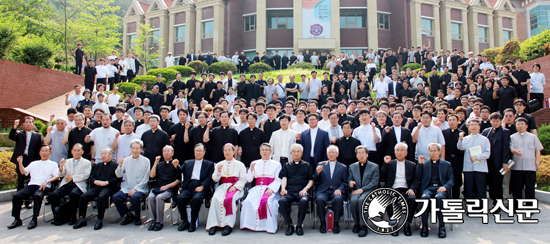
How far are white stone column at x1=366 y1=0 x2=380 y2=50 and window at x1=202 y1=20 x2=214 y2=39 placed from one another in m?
15.8

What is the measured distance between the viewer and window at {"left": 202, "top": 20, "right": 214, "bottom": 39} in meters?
36.1

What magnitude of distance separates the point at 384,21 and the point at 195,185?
32.6 meters

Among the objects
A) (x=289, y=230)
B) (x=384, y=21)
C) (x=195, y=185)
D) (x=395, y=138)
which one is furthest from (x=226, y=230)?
(x=384, y=21)

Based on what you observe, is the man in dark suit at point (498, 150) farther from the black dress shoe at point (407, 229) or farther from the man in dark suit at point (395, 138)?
the black dress shoe at point (407, 229)

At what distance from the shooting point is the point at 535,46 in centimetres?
1526

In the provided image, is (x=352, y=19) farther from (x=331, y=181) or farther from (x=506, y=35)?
(x=331, y=181)

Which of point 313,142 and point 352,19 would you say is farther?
point 352,19

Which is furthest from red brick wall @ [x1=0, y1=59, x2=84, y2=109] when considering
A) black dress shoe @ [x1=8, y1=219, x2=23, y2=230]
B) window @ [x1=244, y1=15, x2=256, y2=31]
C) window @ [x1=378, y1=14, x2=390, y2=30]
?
window @ [x1=378, y1=14, x2=390, y2=30]

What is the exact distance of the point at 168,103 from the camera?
515 inches

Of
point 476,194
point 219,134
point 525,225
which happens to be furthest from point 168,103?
point 525,225

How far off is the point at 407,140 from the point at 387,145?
1.45 feet

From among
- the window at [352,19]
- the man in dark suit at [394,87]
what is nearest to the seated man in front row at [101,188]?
the man in dark suit at [394,87]

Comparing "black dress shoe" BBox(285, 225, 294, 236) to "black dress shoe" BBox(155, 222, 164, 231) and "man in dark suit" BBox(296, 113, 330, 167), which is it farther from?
"black dress shoe" BBox(155, 222, 164, 231)

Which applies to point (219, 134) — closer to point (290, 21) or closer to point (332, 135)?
point (332, 135)
